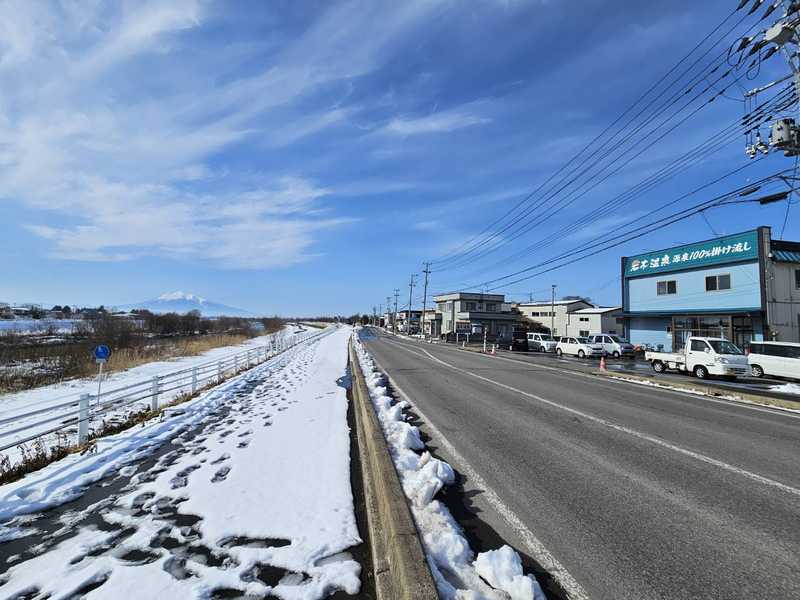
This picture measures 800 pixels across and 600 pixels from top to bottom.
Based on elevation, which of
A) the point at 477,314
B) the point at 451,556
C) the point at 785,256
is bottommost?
the point at 451,556

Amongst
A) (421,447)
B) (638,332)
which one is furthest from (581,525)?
(638,332)

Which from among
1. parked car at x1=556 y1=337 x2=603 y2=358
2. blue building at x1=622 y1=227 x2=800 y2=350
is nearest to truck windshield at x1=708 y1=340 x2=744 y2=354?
blue building at x1=622 y1=227 x2=800 y2=350

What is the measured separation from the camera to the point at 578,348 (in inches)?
1222

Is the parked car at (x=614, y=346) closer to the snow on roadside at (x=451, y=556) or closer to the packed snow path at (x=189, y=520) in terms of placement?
the packed snow path at (x=189, y=520)

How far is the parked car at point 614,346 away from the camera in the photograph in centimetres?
2856

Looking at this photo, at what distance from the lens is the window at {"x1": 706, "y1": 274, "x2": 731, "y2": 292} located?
2622 centimetres

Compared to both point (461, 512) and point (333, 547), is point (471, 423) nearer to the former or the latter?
point (461, 512)

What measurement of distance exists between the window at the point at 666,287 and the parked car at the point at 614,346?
524 cm

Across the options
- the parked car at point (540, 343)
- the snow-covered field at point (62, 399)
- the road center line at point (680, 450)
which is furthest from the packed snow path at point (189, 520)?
the parked car at point (540, 343)

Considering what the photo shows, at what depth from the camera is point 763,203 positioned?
1305 cm

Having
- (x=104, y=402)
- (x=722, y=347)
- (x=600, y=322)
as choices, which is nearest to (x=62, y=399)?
(x=104, y=402)

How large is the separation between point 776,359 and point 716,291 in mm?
11746

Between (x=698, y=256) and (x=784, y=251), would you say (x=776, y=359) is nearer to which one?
(x=784, y=251)

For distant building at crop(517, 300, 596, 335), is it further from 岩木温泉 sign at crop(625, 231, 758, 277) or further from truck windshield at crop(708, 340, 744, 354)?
truck windshield at crop(708, 340, 744, 354)
